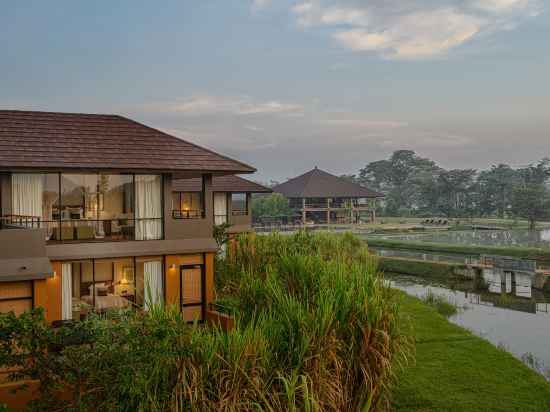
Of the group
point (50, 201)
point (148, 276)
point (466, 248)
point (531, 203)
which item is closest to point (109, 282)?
point (148, 276)

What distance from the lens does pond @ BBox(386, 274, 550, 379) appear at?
16234 millimetres

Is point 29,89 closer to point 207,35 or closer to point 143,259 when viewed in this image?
point 207,35

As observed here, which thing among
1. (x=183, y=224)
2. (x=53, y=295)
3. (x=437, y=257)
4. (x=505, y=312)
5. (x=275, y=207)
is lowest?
(x=505, y=312)

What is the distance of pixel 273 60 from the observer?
100 feet

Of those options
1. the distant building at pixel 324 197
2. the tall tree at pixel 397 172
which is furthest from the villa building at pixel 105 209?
the tall tree at pixel 397 172

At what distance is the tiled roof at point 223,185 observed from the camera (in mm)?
25016

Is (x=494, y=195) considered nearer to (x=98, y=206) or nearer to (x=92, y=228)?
(x=98, y=206)

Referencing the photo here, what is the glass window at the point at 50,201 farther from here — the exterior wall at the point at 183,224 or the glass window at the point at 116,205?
the exterior wall at the point at 183,224

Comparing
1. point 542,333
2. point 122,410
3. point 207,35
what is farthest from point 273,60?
point 122,410

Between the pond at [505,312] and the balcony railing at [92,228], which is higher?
the balcony railing at [92,228]

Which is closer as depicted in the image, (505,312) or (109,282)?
(109,282)

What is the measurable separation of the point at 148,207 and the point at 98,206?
1283 millimetres

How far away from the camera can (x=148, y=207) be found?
13148mm

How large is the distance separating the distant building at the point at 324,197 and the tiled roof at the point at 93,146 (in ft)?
137
